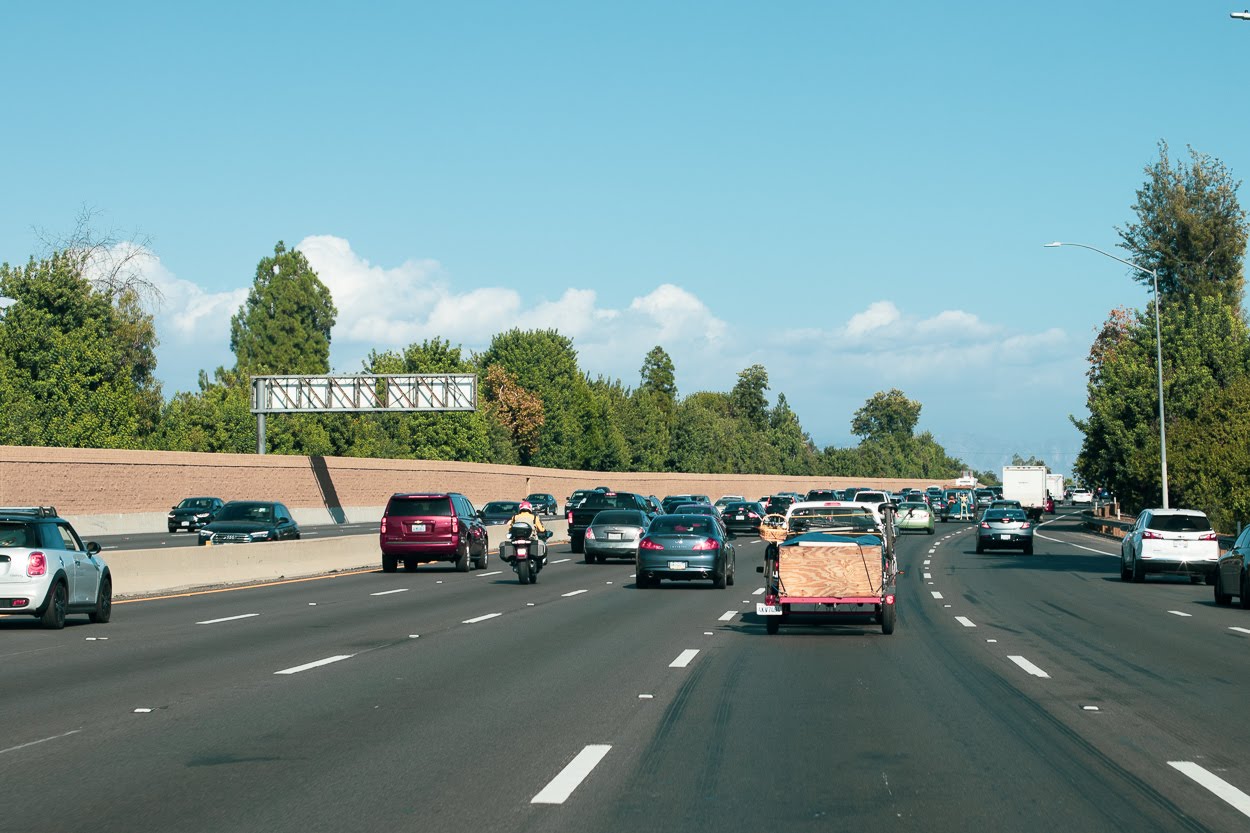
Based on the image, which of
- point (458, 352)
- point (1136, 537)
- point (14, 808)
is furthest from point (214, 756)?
point (458, 352)

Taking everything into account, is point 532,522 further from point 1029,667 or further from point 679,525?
point 1029,667

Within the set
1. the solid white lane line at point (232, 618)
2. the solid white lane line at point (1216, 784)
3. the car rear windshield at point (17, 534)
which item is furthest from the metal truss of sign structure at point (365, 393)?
the solid white lane line at point (1216, 784)

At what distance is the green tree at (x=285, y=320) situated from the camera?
459 feet

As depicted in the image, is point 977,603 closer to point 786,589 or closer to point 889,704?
point 786,589

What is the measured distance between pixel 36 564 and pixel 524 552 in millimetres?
13514

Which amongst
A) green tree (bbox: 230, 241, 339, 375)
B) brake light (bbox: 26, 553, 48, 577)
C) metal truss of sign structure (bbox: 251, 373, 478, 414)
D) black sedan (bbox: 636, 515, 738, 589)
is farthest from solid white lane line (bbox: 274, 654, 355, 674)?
green tree (bbox: 230, 241, 339, 375)

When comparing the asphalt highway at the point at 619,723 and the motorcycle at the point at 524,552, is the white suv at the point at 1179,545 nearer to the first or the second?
the asphalt highway at the point at 619,723

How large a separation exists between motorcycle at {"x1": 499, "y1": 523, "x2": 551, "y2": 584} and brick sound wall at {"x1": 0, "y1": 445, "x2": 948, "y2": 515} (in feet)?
94.9

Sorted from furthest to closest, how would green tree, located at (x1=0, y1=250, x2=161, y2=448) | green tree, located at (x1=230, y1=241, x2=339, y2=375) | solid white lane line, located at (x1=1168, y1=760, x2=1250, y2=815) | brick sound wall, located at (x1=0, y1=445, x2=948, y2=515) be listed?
1. green tree, located at (x1=230, y1=241, x2=339, y2=375)
2. green tree, located at (x1=0, y1=250, x2=161, y2=448)
3. brick sound wall, located at (x1=0, y1=445, x2=948, y2=515)
4. solid white lane line, located at (x1=1168, y1=760, x2=1250, y2=815)

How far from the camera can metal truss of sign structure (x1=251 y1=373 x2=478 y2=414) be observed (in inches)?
3386

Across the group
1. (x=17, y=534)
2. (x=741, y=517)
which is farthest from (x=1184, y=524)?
(x=741, y=517)

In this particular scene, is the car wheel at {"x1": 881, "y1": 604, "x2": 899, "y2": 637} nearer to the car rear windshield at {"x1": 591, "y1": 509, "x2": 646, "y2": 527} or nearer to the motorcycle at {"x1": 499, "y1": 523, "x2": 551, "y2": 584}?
the motorcycle at {"x1": 499, "y1": 523, "x2": 551, "y2": 584}

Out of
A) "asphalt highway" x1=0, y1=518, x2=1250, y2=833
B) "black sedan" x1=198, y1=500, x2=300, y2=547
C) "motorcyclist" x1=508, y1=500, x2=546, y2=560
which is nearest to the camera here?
"asphalt highway" x1=0, y1=518, x2=1250, y2=833

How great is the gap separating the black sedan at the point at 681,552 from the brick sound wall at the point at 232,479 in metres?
31.8
